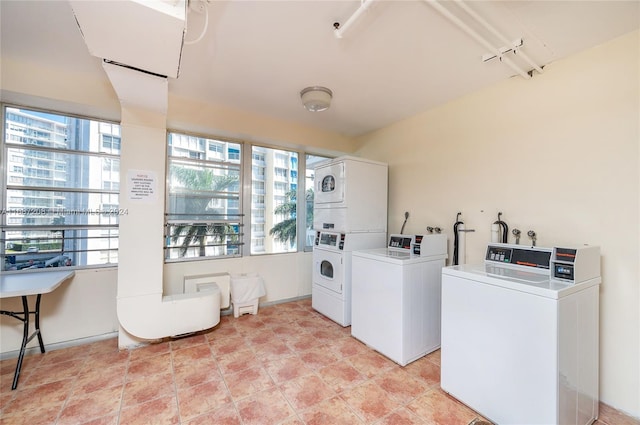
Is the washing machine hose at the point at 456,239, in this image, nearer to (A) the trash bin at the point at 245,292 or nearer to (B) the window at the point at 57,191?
(A) the trash bin at the point at 245,292

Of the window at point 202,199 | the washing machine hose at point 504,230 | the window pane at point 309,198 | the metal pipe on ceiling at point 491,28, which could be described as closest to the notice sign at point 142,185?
the window at point 202,199

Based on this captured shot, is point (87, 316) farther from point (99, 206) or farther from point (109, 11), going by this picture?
point (109, 11)

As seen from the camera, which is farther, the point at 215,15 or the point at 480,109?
the point at 480,109

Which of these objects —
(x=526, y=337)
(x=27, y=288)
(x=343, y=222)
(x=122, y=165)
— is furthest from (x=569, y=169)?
(x=27, y=288)

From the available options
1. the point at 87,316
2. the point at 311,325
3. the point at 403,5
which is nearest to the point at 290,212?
the point at 311,325

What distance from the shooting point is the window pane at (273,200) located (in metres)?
3.83

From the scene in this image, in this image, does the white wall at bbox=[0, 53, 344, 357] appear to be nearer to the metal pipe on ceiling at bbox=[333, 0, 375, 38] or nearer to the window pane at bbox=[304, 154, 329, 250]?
the window pane at bbox=[304, 154, 329, 250]

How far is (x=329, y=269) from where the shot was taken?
3.45 m

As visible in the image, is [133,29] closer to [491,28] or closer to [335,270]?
[491,28]

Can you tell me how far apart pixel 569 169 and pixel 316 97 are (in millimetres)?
2268

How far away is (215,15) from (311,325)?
3.08 meters

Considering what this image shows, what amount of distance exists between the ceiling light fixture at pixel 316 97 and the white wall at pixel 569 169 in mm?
1387

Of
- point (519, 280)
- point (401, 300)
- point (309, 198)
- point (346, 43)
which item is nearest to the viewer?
point (519, 280)

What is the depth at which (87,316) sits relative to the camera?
2.69m
